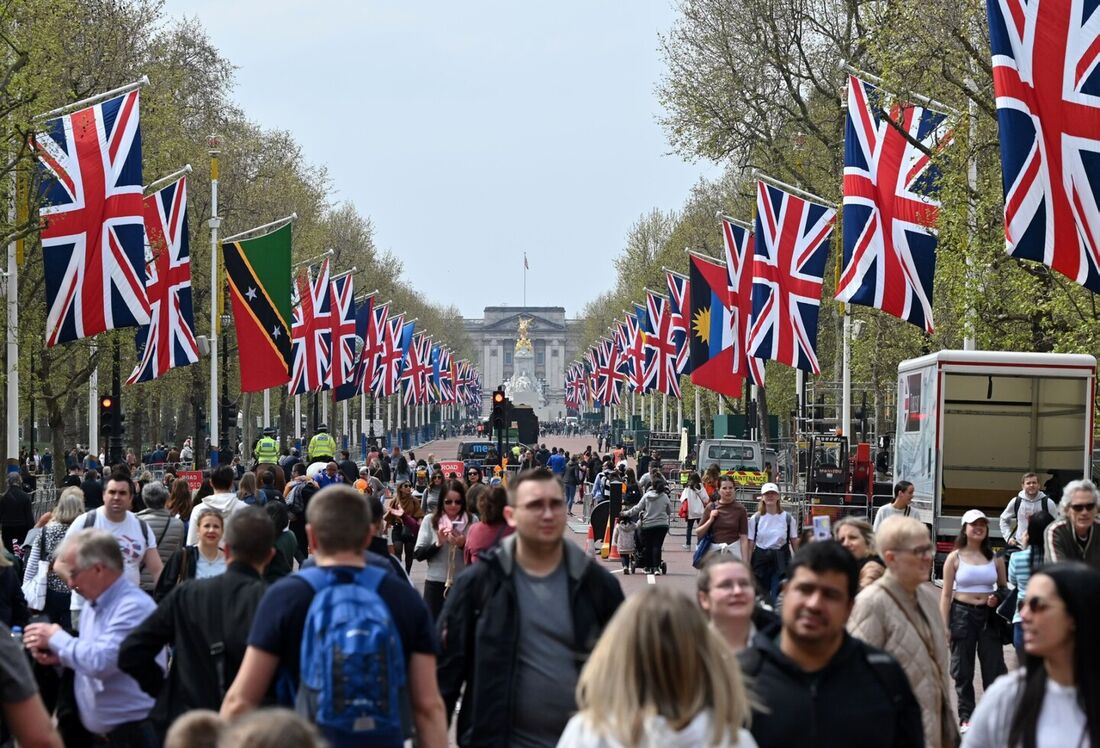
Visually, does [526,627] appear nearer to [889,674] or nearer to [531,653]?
[531,653]

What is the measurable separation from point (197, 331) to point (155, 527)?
43098mm

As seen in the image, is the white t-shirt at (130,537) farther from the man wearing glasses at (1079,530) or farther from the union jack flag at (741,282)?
the union jack flag at (741,282)

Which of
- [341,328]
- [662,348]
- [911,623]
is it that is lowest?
[911,623]

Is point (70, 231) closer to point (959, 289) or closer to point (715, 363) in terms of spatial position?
point (959, 289)

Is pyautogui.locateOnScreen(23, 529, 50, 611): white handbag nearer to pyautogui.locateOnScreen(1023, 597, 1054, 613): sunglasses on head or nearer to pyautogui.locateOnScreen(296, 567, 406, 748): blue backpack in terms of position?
pyautogui.locateOnScreen(296, 567, 406, 748): blue backpack

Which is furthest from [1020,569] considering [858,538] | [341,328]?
[341,328]

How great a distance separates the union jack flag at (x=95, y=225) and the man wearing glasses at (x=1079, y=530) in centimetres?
1475

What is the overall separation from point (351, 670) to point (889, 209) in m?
22.6

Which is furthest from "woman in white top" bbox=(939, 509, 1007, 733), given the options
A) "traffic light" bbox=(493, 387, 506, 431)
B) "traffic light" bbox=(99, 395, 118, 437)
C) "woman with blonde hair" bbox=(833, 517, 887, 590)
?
"traffic light" bbox=(493, 387, 506, 431)

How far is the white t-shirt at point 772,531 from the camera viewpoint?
17.2m

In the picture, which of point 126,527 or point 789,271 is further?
point 789,271

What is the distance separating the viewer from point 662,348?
57469 millimetres

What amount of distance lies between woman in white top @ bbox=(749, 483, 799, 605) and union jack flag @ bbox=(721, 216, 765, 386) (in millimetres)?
20074

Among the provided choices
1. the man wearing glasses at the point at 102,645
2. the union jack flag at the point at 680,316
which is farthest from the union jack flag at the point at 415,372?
the man wearing glasses at the point at 102,645
